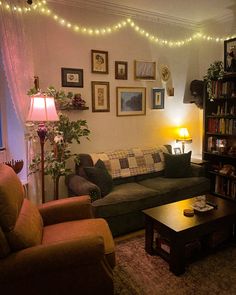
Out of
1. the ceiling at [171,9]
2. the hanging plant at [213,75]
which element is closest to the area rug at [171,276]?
the hanging plant at [213,75]

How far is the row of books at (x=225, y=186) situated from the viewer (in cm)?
379

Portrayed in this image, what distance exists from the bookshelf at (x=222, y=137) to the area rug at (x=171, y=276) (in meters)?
1.47

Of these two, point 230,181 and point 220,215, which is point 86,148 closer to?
point 220,215

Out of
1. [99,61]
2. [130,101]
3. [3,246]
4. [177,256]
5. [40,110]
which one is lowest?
[177,256]

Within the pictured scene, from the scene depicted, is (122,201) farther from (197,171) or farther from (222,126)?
(222,126)

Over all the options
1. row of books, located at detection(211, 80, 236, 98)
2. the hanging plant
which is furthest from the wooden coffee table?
the hanging plant

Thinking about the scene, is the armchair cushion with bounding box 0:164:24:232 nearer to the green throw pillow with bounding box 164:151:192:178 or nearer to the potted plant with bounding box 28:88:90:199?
the potted plant with bounding box 28:88:90:199

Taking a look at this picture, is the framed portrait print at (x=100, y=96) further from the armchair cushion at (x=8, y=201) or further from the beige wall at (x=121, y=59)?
the armchair cushion at (x=8, y=201)

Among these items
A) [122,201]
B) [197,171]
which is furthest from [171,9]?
[122,201]

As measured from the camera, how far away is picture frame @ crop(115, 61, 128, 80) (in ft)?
12.3

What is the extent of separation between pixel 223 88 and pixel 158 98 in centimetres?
98

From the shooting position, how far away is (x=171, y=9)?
3.75m

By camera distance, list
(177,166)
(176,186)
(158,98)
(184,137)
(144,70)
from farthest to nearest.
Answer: (184,137) < (158,98) < (144,70) < (177,166) < (176,186)

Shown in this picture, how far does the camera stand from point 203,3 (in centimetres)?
356
